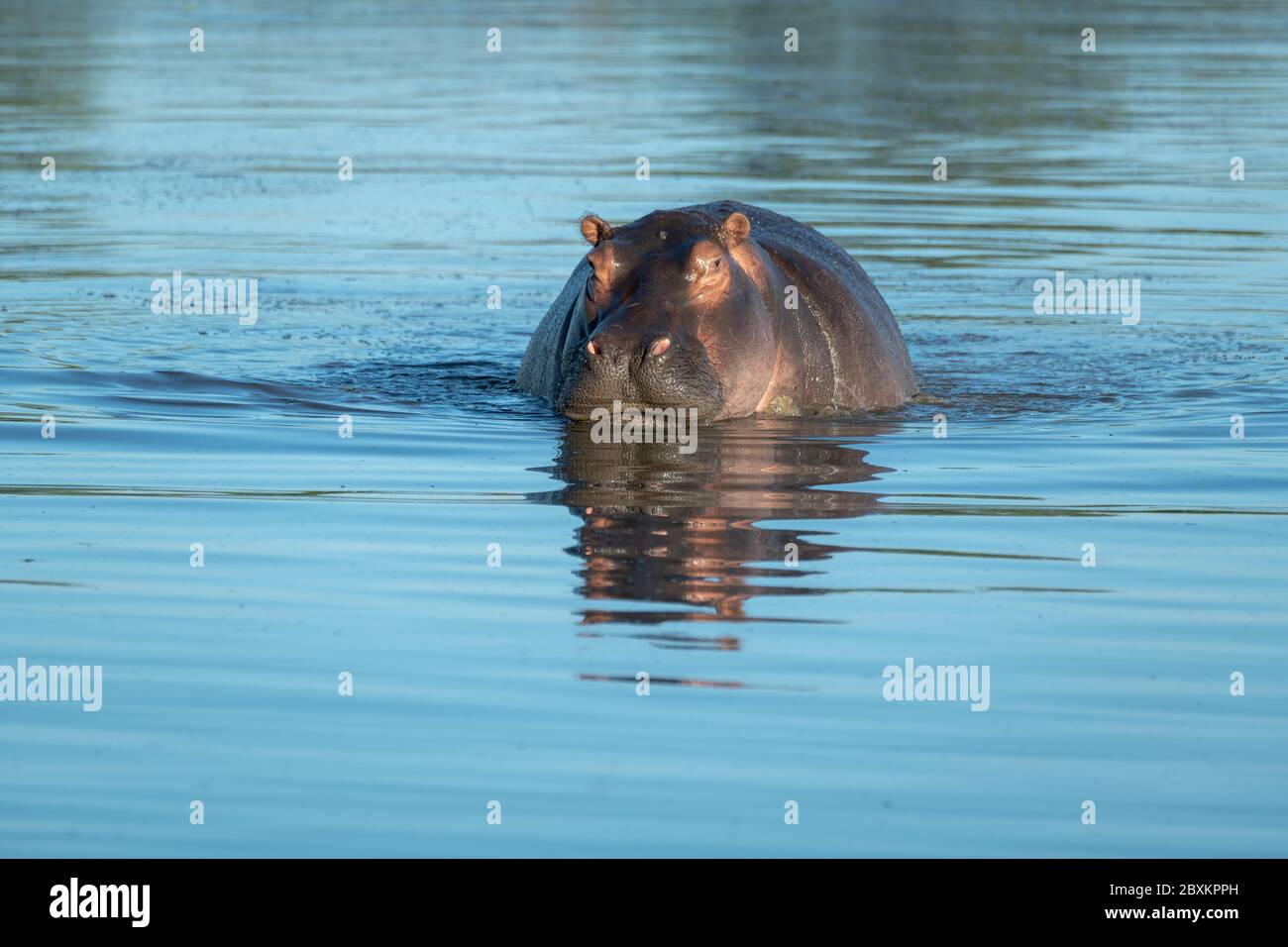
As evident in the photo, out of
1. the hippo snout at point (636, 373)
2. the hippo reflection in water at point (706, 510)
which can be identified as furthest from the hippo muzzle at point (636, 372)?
the hippo reflection in water at point (706, 510)

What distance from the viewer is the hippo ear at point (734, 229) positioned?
10891 millimetres

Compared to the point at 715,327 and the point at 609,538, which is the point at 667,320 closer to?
the point at 715,327

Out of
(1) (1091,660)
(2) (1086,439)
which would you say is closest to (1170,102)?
(2) (1086,439)

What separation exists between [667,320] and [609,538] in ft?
6.87

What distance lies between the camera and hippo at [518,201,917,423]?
1044cm

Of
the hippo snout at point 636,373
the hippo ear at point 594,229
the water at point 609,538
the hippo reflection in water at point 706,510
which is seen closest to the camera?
the water at point 609,538

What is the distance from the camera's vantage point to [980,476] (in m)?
10.2

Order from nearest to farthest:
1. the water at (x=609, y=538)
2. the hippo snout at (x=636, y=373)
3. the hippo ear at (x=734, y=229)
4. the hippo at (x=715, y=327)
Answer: the water at (x=609, y=538)
the hippo snout at (x=636, y=373)
the hippo at (x=715, y=327)
the hippo ear at (x=734, y=229)

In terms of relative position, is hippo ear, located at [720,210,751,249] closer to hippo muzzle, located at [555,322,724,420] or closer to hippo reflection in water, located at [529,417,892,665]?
hippo muzzle, located at [555,322,724,420]

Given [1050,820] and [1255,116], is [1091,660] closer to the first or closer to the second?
[1050,820]

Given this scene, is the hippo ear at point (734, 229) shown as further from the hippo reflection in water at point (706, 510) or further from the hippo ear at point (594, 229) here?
the hippo reflection in water at point (706, 510)

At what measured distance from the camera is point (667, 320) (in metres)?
10.5

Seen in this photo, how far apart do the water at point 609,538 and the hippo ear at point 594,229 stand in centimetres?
101
